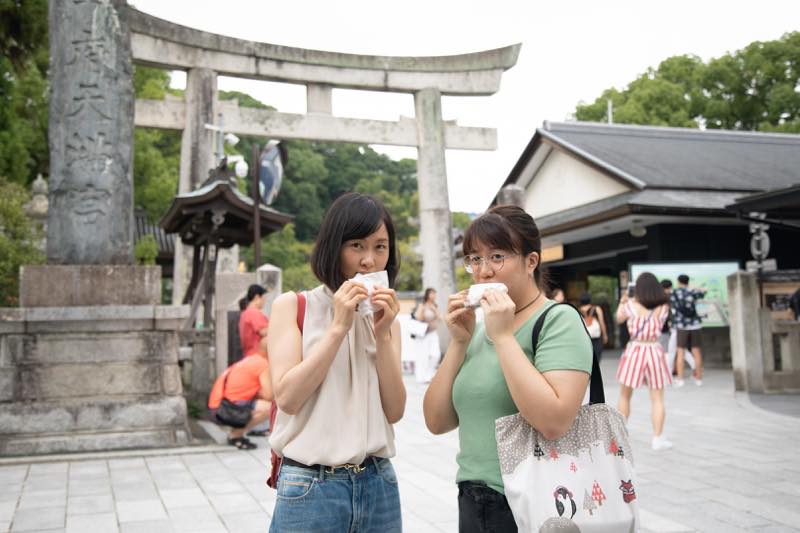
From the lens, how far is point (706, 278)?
14539mm

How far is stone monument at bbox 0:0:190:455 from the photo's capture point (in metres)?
6.97

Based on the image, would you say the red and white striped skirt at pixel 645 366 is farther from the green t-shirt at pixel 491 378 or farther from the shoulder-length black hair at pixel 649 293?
the green t-shirt at pixel 491 378

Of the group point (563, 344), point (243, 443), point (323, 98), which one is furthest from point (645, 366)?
point (323, 98)

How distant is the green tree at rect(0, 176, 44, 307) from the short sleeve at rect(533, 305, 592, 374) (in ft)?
39.1

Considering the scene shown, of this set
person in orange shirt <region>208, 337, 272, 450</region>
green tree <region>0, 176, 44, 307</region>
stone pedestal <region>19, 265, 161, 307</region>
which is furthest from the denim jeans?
green tree <region>0, 176, 44, 307</region>

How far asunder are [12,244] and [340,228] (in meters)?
11.7

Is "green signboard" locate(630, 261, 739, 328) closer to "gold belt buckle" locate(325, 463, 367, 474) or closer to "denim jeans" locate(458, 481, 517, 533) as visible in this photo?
"denim jeans" locate(458, 481, 517, 533)

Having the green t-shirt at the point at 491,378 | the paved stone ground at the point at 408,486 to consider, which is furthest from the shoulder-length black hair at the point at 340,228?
the paved stone ground at the point at 408,486

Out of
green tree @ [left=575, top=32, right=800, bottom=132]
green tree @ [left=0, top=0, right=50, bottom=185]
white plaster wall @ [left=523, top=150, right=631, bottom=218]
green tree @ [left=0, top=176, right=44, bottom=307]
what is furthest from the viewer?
green tree @ [left=575, top=32, right=800, bottom=132]

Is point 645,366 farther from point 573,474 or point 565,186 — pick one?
point 565,186

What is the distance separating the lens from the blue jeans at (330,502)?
1.95 metres

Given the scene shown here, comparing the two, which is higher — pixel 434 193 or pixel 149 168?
pixel 149 168

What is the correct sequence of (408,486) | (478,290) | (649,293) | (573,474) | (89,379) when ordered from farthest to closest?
(89,379) → (649,293) → (408,486) → (478,290) → (573,474)

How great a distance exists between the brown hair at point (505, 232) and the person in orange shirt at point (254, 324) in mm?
6131
